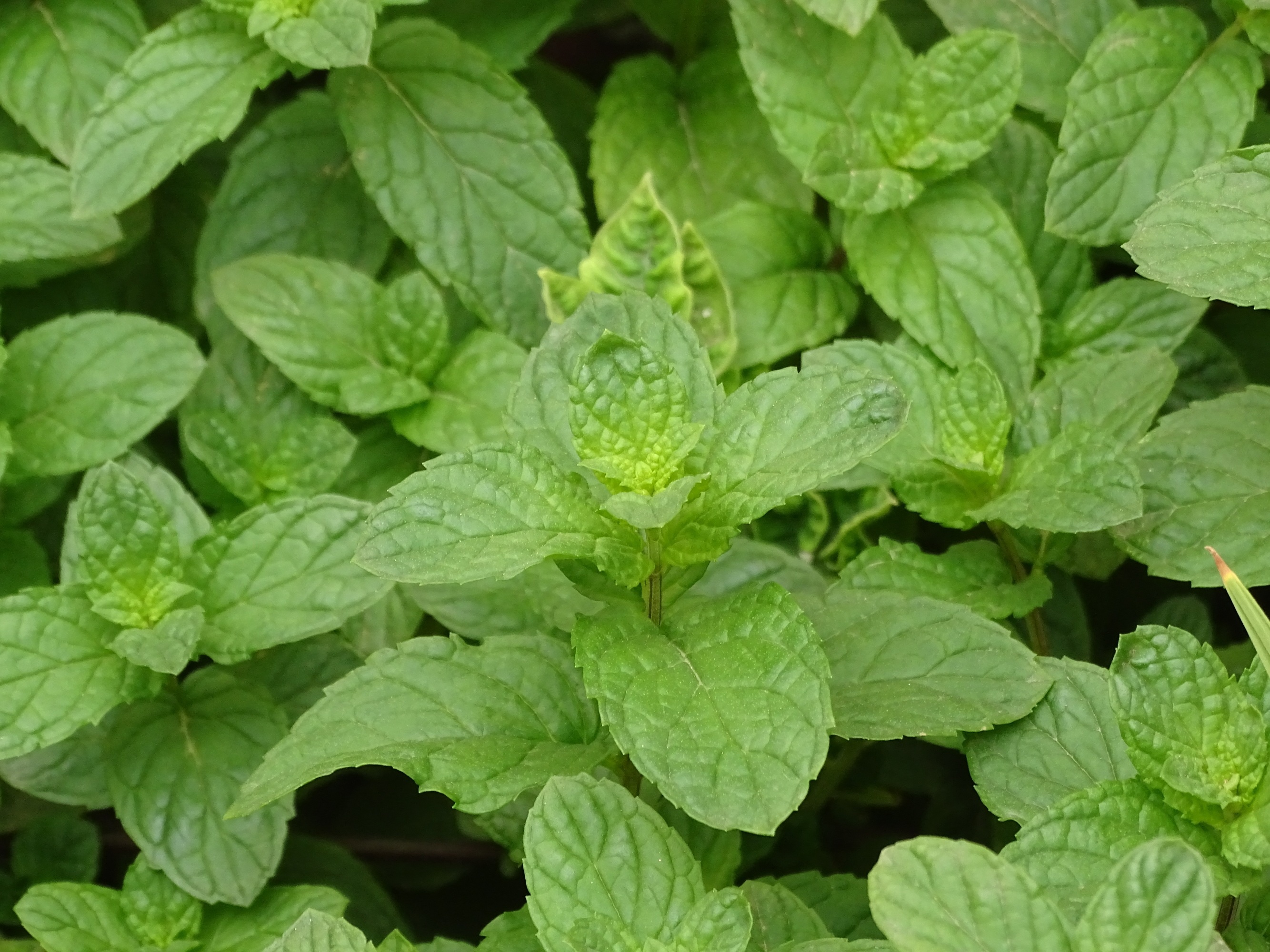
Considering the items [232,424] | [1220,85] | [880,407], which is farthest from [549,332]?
[1220,85]

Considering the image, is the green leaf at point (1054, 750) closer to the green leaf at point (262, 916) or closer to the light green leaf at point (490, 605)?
the light green leaf at point (490, 605)

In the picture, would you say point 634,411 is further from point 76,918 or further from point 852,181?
point 76,918

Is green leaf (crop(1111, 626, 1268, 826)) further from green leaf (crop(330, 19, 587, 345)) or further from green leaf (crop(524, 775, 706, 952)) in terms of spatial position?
green leaf (crop(330, 19, 587, 345))

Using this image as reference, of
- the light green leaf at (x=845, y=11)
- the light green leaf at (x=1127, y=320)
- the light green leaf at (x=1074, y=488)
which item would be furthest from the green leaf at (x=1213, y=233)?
the light green leaf at (x=845, y=11)

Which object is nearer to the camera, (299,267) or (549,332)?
(549,332)

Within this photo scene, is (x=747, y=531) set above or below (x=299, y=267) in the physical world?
below

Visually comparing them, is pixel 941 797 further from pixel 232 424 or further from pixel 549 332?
pixel 232 424
